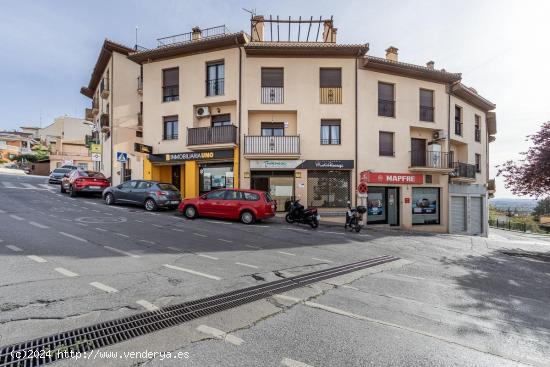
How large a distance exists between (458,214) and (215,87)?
17992 millimetres

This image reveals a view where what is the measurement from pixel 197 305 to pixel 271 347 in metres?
1.39

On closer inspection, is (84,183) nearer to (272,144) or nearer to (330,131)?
(272,144)

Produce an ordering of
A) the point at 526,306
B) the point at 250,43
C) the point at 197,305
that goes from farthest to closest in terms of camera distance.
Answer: the point at 250,43
the point at 526,306
the point at 197,305

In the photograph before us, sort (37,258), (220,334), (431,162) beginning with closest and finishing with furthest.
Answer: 1. (220,334)
2. (37,258)
3. (431,162)

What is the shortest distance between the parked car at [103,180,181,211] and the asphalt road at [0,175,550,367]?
550 cm

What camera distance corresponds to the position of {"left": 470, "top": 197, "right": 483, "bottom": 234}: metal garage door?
2081cm

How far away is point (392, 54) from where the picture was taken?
66.4ft

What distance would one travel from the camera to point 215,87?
17594 millimetres

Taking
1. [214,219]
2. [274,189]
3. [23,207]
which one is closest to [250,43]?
[274,189]

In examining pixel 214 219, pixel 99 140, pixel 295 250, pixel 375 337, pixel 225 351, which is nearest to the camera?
pixel 225 351

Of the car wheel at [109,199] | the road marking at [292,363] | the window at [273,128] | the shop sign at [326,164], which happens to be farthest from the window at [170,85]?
the road marking at [292,363]

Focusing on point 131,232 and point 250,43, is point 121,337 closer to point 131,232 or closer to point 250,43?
point 131,232

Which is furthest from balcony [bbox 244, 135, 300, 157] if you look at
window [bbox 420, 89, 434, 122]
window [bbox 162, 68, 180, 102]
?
window [bbox 420, 89, 434, 122]

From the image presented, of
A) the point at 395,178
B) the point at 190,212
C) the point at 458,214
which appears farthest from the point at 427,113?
the point at 190,212
